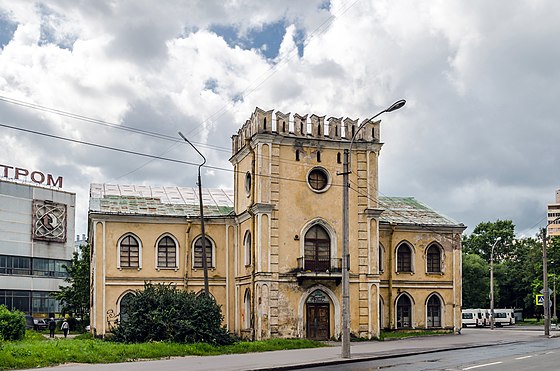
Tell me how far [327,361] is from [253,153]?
16.8 m

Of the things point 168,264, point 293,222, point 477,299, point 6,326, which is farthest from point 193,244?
point 477,299

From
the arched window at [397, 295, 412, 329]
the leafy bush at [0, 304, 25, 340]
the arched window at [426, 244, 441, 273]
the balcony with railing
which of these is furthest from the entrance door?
the leafy bush at [0, 304, 25, 340]

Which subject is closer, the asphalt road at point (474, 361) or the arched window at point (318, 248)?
the asphalt road at point (474, 361)

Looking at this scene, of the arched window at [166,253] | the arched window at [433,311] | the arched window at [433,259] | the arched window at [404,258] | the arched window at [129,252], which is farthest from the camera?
the arched window at [433,259]

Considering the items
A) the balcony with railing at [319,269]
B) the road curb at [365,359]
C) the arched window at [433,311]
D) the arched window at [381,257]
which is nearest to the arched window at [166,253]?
the balcony with railing at [319,269]

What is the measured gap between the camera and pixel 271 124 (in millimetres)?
39594

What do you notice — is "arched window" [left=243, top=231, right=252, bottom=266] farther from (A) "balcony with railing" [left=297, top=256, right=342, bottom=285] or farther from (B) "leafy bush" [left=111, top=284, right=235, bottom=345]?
(B) "leafy bush" [left=111, top=284, right=235, bottom=345]

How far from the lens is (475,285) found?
81.8m

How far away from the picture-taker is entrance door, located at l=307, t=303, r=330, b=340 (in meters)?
39.6

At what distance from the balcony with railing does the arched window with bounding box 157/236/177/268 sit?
804 cm

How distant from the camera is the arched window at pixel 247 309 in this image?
40.9 metres

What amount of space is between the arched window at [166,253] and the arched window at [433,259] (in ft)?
51.7

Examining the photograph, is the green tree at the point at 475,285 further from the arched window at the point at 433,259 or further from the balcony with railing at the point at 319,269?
the balcony with railing at the point at 319,269

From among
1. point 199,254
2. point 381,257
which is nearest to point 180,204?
point 199,254
